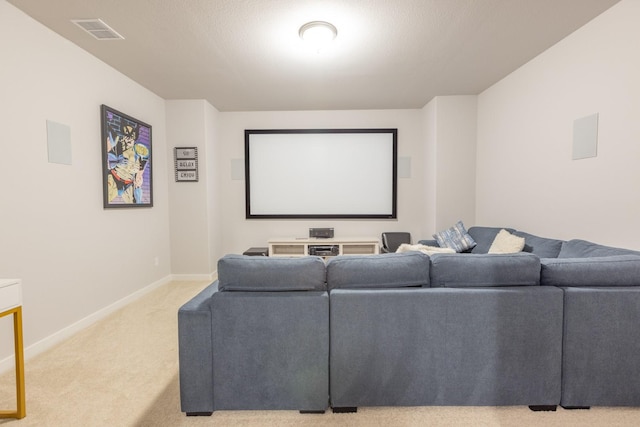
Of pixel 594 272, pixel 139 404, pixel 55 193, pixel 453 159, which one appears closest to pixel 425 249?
pixel 594 272

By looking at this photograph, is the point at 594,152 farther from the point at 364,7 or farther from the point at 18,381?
the point at 18,381

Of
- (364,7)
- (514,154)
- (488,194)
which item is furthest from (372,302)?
(488,194)

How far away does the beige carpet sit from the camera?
5.39 ft

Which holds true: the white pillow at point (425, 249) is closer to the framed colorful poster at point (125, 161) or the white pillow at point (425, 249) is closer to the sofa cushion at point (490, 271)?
the sofa cushion at point (490, 271)

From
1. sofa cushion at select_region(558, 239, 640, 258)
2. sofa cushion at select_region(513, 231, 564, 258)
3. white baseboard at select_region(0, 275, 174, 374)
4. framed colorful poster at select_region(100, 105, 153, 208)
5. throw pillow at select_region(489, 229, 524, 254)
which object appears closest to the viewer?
sofa cushion at select_region(558, 239, 640, 258)

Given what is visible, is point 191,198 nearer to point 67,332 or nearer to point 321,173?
point 321,173

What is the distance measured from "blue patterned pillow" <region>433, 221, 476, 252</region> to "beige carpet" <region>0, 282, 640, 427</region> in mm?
2158

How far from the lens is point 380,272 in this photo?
5.59 feet

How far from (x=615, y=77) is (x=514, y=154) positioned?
1333mm

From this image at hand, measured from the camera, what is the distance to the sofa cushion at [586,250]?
6.78 ft

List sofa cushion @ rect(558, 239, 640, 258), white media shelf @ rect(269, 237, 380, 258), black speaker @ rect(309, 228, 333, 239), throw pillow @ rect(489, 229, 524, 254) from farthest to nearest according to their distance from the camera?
black speaker @ rect(309, 228, 333, 239) < white media shelf @ rect(269, 237, 380, 258) < throw pillow @ rect(489, 229, 524, 254) < sofa cushion @ rect(558, 239, 640, 258)

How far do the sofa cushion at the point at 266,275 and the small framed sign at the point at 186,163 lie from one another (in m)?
3.30

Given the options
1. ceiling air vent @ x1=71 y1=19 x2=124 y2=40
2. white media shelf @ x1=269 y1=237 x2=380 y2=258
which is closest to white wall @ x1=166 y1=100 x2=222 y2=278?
white media shelf @ x1=269 y1=237 x2=380 y2=258

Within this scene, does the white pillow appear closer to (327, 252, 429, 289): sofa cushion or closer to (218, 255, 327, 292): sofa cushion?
(327, 252, 429, 289): sofa cushion
